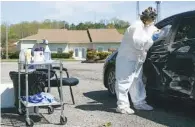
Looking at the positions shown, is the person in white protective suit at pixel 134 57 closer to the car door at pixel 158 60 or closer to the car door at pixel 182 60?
the car door at pixel 158 60

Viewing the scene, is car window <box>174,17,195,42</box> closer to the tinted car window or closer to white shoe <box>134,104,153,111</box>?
the tinted car window

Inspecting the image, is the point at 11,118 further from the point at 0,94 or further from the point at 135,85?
the point at 135,85

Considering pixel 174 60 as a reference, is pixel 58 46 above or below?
below

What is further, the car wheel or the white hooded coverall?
the car wheel

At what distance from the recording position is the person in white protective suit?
6.44m

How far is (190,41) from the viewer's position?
611 centimetres

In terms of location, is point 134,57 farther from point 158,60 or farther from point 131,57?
point 158,60

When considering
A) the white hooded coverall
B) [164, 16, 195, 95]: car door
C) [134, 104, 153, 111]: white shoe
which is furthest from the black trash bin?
[164, 16, 195, 95]: car door

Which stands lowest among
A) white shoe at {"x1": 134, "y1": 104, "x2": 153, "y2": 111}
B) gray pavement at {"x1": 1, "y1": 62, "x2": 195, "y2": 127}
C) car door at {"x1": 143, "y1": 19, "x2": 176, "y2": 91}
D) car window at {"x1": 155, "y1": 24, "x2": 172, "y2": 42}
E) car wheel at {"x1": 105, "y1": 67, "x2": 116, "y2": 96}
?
gray pavement at {"x1": 1, "y1": 62, "x2": 195, "y2": 127}

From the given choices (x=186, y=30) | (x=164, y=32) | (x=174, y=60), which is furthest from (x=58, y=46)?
(x=174, y=60)

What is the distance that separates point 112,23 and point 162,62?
89004mm

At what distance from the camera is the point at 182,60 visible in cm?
614

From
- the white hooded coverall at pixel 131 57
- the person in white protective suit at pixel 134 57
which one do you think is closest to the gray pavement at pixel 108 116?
the person in white protective suit at pixel 134 57

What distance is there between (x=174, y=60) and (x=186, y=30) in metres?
0.56
